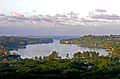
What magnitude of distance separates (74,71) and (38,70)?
44.9ft

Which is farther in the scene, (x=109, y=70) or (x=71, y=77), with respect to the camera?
(x=109, y=70)

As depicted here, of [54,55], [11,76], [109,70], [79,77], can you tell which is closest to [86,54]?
[54,55]

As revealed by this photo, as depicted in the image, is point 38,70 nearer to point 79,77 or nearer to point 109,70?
point 79,77

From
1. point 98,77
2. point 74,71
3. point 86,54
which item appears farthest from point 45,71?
point 86,54

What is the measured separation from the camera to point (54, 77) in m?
56.9

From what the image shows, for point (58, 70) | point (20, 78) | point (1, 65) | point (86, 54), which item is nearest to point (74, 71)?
point (58, 70)

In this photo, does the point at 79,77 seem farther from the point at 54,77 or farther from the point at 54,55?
the point at 54,55

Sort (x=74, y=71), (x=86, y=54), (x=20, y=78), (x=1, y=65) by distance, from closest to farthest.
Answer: (x=20, y=78)
(x=74, y=71)
(x=1, y=65)
(x=86, y=54)

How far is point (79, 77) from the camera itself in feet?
191

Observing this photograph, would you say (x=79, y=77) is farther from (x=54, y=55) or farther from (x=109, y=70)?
(x=54, y=55)

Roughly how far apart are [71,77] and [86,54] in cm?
6713

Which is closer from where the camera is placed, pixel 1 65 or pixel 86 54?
pixel 1 65

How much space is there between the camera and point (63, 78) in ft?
183

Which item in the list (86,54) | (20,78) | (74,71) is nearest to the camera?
(20,78)
